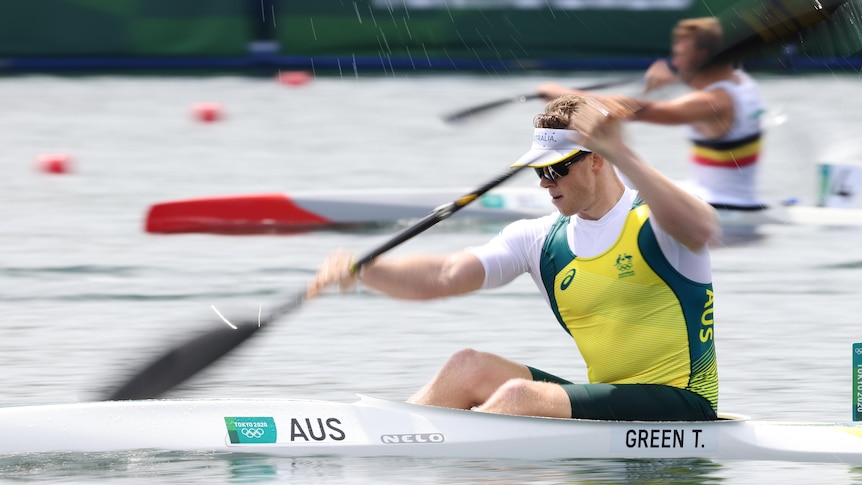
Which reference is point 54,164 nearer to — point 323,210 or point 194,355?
point 323,210

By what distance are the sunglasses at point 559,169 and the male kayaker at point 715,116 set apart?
3277 millimetres

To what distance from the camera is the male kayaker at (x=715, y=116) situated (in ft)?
26.9

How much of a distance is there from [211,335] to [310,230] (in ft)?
13.9

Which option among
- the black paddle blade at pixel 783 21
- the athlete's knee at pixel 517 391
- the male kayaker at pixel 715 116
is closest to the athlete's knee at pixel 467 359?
the athlete's knee at pixel 517 391

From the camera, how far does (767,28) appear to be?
559 cm

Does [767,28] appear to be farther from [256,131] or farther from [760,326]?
[256,131]

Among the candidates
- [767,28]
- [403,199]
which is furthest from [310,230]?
[767,28]

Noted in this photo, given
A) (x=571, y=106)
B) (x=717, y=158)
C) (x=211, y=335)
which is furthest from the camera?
(x=717, y=158)

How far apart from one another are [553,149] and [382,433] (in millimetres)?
1017

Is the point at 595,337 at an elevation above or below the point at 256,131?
below

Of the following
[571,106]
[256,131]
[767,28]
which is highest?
[256,131]

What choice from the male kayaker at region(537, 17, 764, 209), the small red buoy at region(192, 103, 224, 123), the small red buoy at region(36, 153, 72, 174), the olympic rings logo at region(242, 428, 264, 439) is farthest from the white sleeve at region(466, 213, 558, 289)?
the small red buoy at region(192, 103, 224, 123)

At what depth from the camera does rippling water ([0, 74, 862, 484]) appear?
16.1ft

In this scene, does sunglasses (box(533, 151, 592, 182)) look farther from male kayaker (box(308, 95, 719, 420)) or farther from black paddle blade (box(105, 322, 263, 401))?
black paddle blade (box(105, 322, 263, 401))
